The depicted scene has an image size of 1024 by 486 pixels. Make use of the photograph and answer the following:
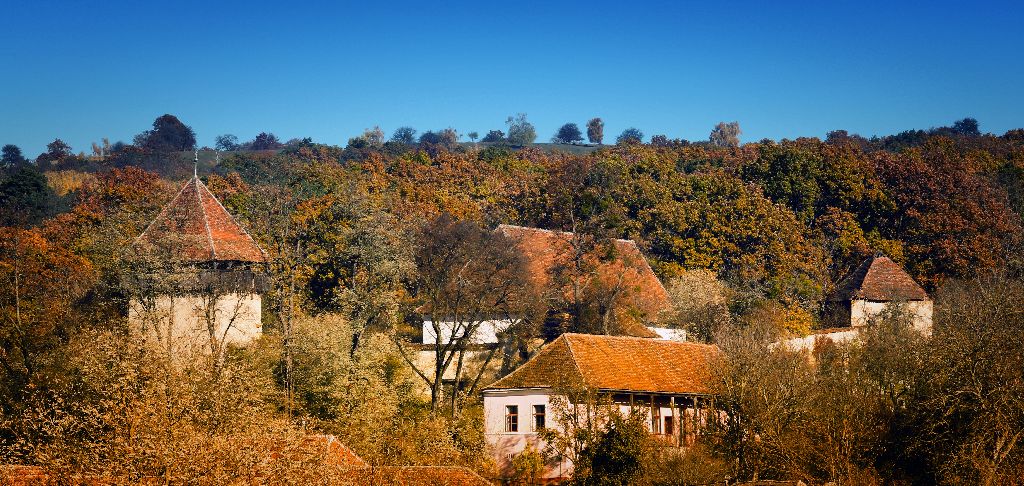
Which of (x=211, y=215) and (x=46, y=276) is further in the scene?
(x=46, y=276)

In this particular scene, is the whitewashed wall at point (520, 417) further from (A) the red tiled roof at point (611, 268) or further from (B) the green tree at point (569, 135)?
(B) the green tree at point (569, 135)

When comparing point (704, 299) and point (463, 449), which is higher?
point (704, 299)

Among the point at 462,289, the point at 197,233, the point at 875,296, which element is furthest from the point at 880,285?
the point at 197,233

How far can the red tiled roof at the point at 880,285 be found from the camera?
58.0 m

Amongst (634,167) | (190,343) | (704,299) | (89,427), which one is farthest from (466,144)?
(89,427)

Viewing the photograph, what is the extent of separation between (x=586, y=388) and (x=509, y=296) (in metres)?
10.6

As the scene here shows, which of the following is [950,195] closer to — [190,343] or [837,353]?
[837,353]

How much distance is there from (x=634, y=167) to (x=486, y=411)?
3527 cm

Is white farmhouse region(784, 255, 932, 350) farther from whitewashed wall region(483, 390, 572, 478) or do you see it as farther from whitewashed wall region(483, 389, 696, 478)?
whitewashed wall region(483, 390, 572, 478)

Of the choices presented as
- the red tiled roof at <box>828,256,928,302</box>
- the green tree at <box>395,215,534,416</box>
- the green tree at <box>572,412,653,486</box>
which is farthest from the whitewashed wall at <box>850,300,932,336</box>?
the green tree at <box>572,412,653,486</box>

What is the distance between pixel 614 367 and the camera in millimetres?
38375

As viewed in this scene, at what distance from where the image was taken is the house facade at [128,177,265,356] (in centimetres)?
3984

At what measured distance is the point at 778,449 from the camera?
1247 inches

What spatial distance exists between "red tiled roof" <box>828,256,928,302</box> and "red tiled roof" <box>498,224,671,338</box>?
11.6 m
